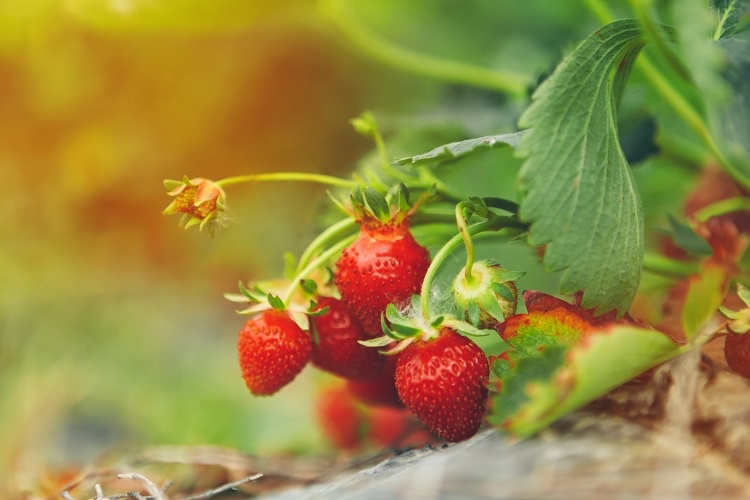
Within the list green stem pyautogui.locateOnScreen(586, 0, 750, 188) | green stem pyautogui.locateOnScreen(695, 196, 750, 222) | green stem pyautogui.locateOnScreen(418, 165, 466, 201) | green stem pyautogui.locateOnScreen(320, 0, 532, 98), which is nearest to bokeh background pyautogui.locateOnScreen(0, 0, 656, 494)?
green stem pyautogui.locateOnScreen(320, 0, 532, 98)

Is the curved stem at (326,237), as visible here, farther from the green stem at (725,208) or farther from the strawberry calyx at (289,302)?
the green stem at (725,208)

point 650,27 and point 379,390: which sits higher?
point 650,27

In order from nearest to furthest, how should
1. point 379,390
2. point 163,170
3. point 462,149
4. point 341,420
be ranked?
point 462,149 < point 379,390 < point 341,420 < point 163,170

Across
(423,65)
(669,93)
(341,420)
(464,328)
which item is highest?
(423,65)

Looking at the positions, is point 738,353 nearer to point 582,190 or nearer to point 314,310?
point 582,190

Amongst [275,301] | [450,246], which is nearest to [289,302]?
[275,301]

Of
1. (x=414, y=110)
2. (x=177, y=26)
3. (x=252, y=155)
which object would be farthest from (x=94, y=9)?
(x=252, y=155)

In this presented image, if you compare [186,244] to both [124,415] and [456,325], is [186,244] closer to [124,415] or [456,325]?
[124,415]
